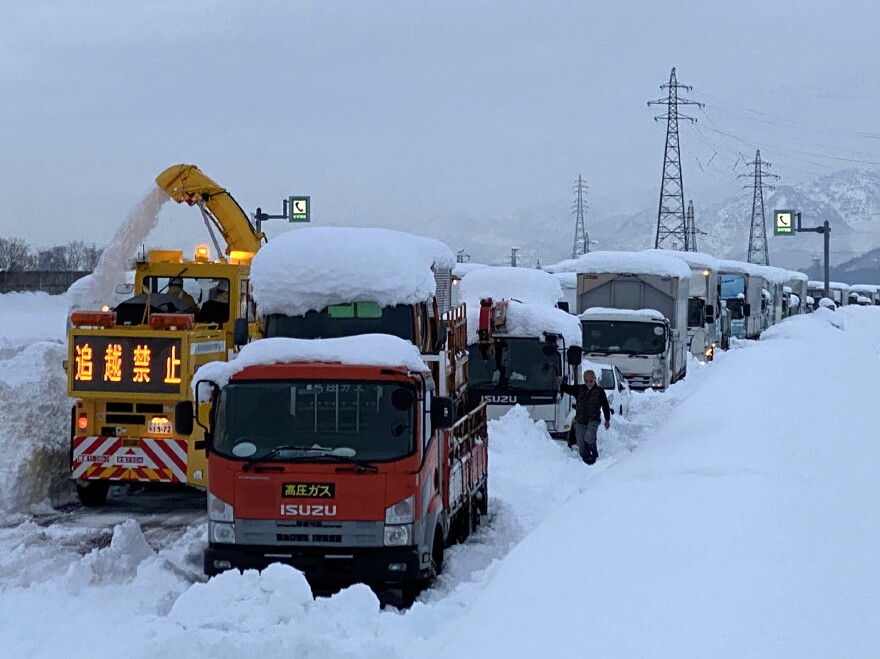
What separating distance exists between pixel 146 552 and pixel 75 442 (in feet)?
11.0

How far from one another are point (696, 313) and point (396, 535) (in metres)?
31.2

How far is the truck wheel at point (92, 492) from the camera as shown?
1590cm

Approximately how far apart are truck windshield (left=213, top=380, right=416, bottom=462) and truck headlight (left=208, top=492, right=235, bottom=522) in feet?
1.39

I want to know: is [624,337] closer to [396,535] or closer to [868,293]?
[396,535]

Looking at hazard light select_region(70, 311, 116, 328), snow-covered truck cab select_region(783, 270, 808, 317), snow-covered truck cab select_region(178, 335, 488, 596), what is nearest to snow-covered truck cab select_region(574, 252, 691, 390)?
hazard light select_region(70, 311, 116, 328)

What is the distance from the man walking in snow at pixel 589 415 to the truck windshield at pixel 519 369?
116 cm

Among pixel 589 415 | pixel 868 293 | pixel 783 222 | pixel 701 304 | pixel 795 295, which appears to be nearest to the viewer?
pixel 589 415

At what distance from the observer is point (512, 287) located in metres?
24.2

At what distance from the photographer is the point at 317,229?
1376 centimetres

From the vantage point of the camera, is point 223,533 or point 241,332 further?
point 241,332

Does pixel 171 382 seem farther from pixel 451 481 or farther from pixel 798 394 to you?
pixel 798 394

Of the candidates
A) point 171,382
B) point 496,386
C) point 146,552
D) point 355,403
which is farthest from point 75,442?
point 496,386

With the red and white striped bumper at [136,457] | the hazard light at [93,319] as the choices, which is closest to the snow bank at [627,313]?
the red and white striped bumper at [136,457]

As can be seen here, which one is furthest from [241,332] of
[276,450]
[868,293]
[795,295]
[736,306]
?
[868,293]
